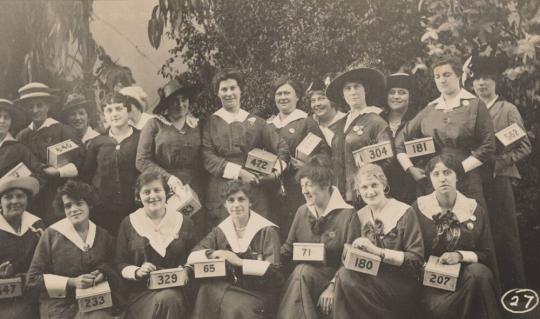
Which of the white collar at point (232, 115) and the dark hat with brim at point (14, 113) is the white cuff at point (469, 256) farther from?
the dark hat with brim at point (14, 113)

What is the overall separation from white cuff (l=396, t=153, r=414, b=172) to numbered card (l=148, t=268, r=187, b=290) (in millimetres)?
1714

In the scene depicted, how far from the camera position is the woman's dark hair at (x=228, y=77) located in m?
5.73

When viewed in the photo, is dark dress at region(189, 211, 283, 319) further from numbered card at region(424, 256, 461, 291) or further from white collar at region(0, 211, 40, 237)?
white collar at region(0, 211, 40, 237)

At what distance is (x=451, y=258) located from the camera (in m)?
5.46

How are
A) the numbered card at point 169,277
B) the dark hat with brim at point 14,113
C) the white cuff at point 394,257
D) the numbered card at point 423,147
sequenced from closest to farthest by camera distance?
the white cuff at point 394,257 < the numbered card at point 169,277 < the numbered card at point 423,147 < the dark hat with brim at point 14,113

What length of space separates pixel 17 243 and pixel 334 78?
2.57 metres

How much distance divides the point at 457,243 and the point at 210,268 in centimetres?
173

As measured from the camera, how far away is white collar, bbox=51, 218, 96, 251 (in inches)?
220

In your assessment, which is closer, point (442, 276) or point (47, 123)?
point (442, 276)

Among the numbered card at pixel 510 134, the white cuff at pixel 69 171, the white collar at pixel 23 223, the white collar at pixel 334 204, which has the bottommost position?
the white collar at pixel 334 204

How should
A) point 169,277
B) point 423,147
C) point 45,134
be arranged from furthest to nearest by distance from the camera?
point 45,134 → point 423,147 → point 169,277

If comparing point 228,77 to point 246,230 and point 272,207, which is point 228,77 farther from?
point 246,230

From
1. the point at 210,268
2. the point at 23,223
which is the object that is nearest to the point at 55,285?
the point at 23,223

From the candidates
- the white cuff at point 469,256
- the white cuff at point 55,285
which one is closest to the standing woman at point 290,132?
the white cuff at point 469,256
